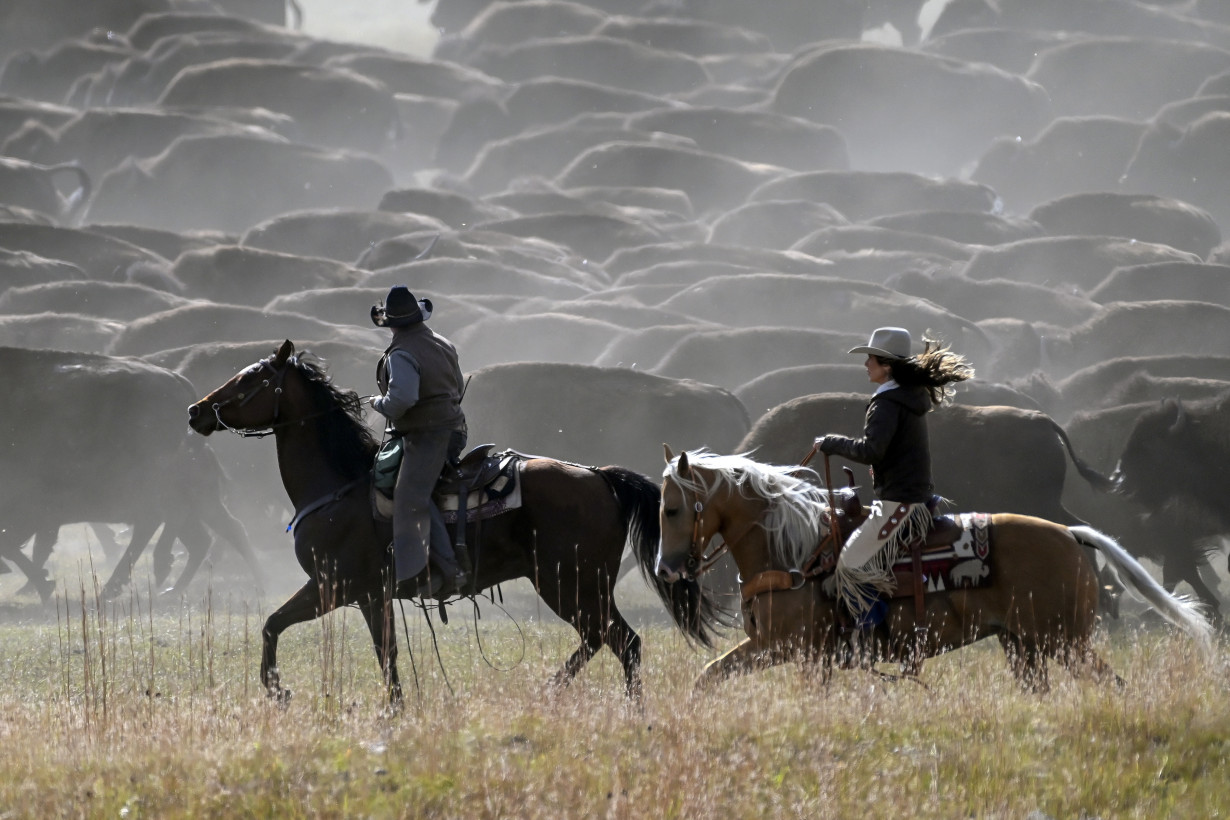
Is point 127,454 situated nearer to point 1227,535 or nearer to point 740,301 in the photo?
point 1227,535

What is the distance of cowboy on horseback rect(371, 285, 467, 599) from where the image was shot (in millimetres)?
8148

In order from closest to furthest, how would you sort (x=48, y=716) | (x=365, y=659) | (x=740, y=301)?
(x=48, y=716) → (x=365, y=659) → (x=740, y=301)

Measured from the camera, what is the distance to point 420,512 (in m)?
8.23

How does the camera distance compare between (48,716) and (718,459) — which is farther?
(718,459)

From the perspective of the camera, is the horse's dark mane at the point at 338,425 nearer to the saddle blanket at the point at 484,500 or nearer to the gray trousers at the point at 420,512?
the saddle blanket at the point at 484,500

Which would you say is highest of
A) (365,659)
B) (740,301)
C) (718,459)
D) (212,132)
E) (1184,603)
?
(212,132)

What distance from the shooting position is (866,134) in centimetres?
8238

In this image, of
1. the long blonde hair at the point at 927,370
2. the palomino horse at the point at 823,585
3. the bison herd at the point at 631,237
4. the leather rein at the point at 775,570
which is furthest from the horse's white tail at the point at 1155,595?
the bison herd at the point at 631,237

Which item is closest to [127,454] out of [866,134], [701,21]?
[866,134]

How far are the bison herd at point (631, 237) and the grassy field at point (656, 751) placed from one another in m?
7.41

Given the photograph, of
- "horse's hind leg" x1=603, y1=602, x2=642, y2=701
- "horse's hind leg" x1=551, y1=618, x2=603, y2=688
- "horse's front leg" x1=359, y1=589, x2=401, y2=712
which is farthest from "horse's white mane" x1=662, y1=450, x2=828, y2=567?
"horse's front leg" x1=359, y1=589, x2=401, y2=712

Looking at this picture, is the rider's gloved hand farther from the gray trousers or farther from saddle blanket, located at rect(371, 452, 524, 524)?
the gray trousers

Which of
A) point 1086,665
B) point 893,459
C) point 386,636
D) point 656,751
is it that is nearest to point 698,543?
point 893,459

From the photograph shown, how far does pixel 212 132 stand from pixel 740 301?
116 ft
